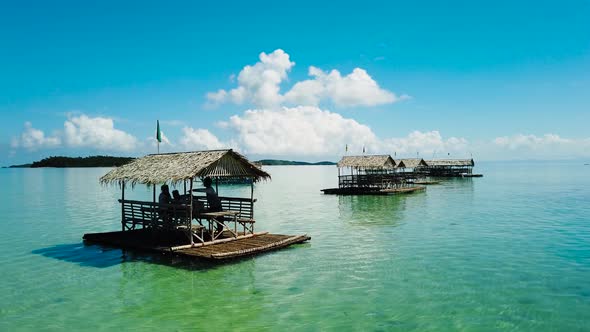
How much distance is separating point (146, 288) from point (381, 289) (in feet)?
20.7

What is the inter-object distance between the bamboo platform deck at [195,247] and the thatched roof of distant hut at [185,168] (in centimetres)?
220

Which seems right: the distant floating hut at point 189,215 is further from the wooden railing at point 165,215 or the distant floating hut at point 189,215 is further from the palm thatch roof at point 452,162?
the palm thatch roof at point 452,162

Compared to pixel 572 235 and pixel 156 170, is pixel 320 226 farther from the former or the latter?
pixel 572 235

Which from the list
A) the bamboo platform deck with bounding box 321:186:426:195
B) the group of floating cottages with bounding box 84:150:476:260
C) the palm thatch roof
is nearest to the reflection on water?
the bamboo platform deck with bounding box 321:186:426:195

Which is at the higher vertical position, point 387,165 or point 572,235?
point 387,165

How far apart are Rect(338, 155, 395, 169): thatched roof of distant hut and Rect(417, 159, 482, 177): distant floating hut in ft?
119

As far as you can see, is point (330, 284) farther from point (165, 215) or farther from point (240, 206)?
point (165, 215)

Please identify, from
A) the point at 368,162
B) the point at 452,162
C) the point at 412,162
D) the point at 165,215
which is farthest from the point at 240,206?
the point at 452,162

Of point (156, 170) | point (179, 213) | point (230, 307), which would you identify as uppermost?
point (156, 170)

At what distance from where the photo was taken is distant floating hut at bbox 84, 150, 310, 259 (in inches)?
560

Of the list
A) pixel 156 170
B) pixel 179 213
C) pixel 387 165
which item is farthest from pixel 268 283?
pixel 387 165

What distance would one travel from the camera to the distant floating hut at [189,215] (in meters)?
14.2

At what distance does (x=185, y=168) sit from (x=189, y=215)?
1612 millimetres

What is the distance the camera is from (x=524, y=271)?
1302 centimetres
